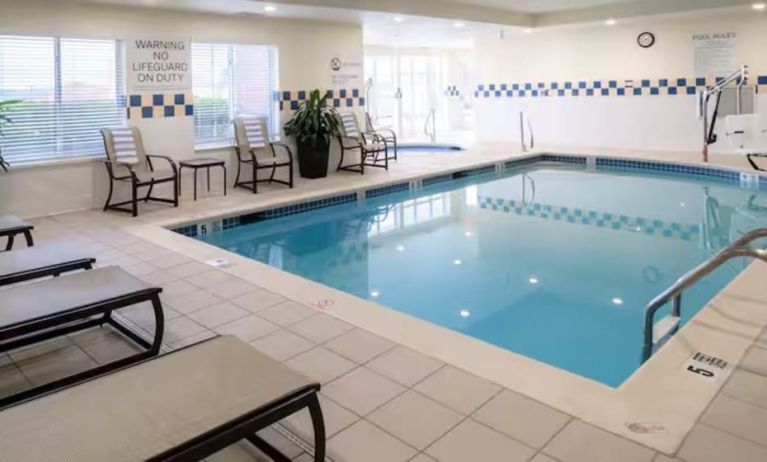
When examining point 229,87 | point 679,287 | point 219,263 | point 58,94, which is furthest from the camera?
point 229,87

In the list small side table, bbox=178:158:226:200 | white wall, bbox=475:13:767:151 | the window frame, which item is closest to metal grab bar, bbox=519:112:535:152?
white wall, bbox=475:13:767:151

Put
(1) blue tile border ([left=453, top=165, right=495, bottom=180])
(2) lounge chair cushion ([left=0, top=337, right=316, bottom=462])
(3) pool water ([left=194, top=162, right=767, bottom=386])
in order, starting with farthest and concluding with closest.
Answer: (1) blue tile border ([left=453, top=165, right=495, bottom=180]), (3) pool water ([left=194, top=162, right=767, bottom=386]), (2) lounge chair cushion ([left=0, top=337, right=316, bottom=462])

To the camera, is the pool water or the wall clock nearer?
the pool water

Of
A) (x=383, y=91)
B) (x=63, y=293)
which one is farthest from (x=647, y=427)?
(x=383, y=91)

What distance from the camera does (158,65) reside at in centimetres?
652

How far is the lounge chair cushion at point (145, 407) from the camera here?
1.54m

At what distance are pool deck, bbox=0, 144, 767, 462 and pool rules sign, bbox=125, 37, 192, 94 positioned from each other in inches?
121

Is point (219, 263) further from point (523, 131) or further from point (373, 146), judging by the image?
point (523, 131)

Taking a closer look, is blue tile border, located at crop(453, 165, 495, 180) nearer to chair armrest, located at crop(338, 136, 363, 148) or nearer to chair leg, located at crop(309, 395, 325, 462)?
chair armrest, located at crop(338, 136, 363, 148)

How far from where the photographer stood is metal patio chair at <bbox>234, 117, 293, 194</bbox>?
7.13m

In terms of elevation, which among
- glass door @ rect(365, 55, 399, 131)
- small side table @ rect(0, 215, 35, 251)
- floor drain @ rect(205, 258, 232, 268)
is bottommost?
floor drain @ rect(205, 258, 232, 268)

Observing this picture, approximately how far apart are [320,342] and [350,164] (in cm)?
602

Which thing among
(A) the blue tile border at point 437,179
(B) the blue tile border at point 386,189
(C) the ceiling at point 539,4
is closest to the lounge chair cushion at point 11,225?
(B) the blue tile border at point 386,189

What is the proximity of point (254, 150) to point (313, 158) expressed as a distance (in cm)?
77
